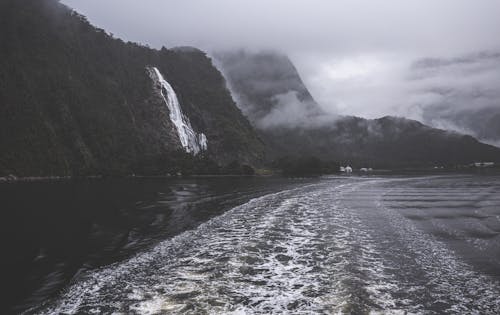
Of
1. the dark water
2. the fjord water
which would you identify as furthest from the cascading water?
the fjord water

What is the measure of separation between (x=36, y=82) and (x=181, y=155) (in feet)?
209

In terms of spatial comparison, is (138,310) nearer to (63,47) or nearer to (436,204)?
(436,204)

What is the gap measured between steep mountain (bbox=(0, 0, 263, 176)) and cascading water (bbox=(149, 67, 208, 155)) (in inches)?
26.7

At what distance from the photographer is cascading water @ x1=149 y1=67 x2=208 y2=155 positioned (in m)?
178

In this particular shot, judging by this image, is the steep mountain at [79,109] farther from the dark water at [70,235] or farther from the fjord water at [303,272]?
the fjord water at [303,272]

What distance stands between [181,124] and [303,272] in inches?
6777

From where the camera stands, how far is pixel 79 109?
154 m

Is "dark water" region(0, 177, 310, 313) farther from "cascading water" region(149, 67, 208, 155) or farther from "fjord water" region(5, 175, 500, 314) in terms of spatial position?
"cascading water" region(149, 67, 208, 155)

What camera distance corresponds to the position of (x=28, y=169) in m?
103

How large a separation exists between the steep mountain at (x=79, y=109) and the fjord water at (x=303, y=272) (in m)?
93.0

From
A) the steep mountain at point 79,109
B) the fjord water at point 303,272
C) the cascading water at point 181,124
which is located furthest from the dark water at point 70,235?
the cascading water at point 181,124

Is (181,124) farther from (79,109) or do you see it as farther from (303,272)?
(303,272)

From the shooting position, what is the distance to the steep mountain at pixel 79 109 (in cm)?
11844

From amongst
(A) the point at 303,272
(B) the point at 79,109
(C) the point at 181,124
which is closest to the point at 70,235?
(A) the point at 303,272
